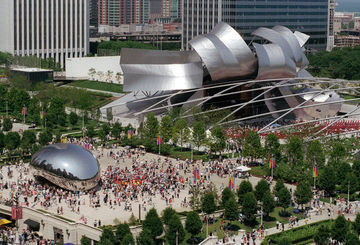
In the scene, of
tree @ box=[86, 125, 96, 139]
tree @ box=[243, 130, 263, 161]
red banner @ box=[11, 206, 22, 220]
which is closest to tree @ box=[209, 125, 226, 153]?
tree @ box=[243, 130, 263, 161]

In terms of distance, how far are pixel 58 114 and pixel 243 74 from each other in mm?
23179

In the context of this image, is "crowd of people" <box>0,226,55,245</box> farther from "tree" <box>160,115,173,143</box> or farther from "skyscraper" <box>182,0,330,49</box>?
"skyscraper" <box>182,0,330,49</box>

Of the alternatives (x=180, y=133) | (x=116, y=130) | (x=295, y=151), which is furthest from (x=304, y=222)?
(x=116, y=130)

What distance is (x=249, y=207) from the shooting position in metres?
55.8

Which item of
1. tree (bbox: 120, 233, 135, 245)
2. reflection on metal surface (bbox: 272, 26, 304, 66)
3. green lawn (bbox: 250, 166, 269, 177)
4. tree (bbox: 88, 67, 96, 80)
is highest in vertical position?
reflection on metal surface (bbox: 272, 26, 304, 66)

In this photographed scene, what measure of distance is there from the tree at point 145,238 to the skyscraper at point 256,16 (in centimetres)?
10849

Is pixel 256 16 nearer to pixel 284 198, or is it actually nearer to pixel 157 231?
pixel 284 198

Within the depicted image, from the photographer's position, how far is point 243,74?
307ft

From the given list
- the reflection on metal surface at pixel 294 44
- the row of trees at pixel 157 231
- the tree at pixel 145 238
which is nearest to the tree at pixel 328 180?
the row of trees at pixel 157 231

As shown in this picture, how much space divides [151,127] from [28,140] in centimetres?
1366

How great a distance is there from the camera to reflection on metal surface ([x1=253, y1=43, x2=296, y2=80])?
9262cm

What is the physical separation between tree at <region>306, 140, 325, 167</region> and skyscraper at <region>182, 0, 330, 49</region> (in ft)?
277

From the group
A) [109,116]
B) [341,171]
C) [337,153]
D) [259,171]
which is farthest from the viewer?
[109,116]

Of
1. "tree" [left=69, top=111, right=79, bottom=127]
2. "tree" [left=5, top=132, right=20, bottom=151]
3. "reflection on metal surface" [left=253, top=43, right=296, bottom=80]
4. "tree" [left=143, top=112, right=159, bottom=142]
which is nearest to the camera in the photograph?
"tree" [left=5, top=132, right=20, bottom=151]
